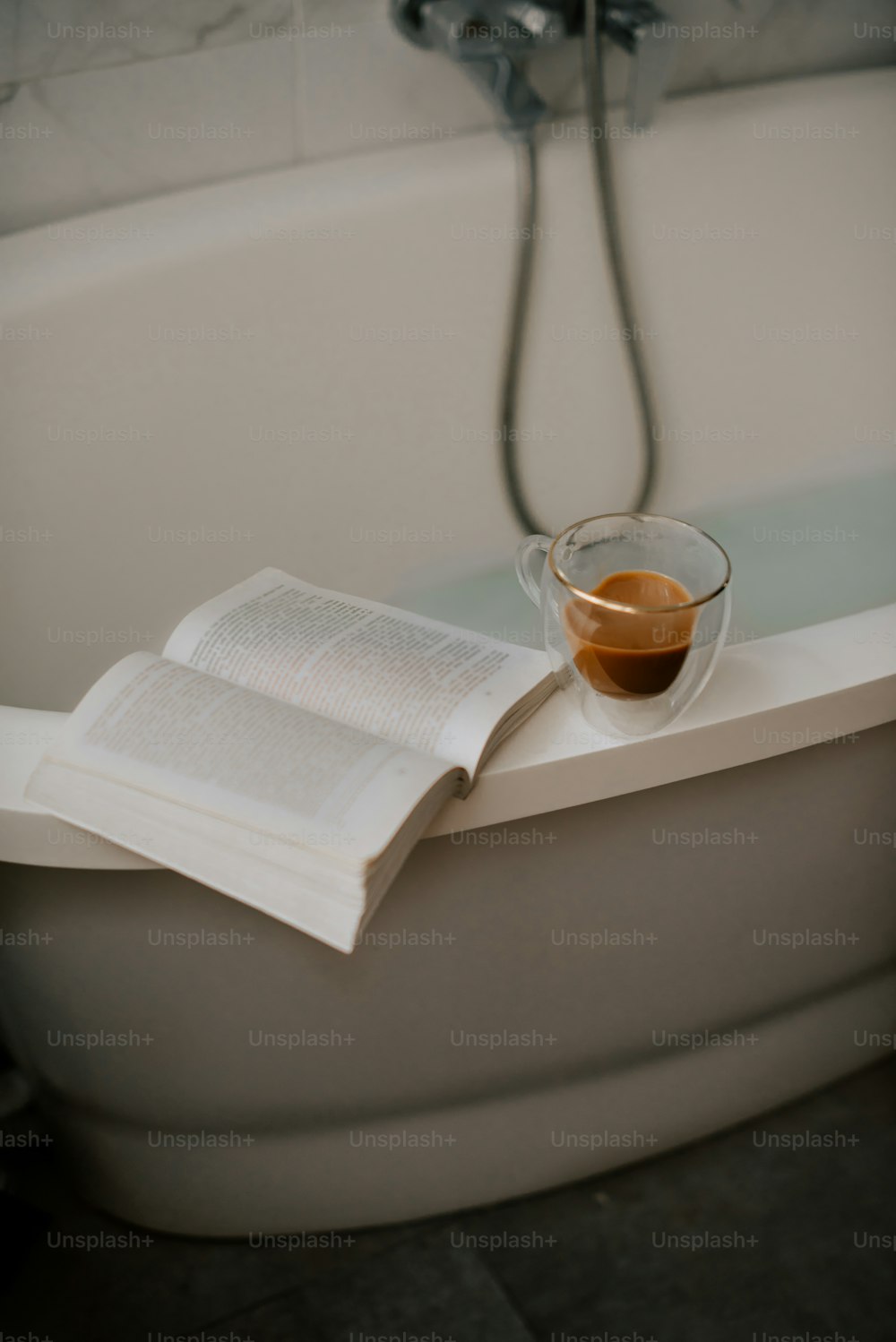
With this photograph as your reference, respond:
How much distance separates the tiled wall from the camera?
3.52 ft

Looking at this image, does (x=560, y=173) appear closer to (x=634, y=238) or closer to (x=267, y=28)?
(x=634, y=238)

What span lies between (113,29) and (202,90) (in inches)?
3.8

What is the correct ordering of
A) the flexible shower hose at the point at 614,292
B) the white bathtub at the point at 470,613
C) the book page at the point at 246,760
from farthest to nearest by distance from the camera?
the flexible shower hose at the point at 614,292, the white bathtub at the point at 470,613, the book page at the point at 246,760

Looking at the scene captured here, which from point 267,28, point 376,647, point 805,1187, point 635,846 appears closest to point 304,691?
point 376,647

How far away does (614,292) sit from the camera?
129 centimetres

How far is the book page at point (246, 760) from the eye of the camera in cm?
56

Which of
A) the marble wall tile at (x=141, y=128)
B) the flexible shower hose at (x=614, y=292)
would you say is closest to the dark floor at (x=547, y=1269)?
the flexible shower hose at (x=614, y=292)

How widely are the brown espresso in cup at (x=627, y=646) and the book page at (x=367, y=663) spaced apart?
3cm

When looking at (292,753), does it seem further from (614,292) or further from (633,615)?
(614,292)

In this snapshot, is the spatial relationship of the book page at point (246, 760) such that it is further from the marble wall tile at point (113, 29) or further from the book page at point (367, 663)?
the marble wall tile at point (113, 29)

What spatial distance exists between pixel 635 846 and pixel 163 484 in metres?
0.65

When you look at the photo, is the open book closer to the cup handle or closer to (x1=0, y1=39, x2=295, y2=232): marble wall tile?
the cup handle

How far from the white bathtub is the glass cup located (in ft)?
0.09

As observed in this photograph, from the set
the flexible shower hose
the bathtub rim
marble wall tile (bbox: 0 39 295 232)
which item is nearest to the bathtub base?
the bathtub rim
